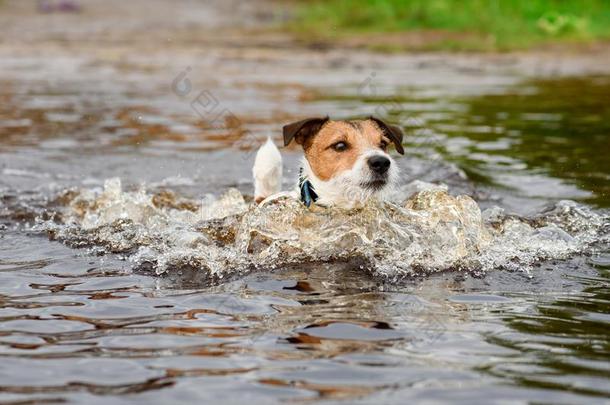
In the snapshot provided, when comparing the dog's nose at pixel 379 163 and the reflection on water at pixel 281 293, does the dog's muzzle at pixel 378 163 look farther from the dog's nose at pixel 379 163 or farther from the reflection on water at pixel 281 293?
the reflection on water at pixel 281 293

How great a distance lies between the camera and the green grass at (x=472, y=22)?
22656 millimetres

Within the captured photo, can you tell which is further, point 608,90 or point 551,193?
point 608,90

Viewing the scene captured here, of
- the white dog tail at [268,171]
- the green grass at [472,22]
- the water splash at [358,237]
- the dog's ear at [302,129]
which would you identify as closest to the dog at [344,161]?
the dog's ear at [302,129]

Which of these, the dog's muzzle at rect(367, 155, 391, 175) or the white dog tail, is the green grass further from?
the dog's muzzle at rect(367, 155, 391, 175)

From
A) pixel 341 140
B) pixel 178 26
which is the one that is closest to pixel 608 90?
pixel 341 140

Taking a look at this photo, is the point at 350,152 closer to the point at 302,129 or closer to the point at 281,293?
the point at 302,129

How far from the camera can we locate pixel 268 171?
7.68 metres

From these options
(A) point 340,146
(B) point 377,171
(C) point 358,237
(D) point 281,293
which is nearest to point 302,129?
(A) point 340,146

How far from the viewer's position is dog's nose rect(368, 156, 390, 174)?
6.61 meters

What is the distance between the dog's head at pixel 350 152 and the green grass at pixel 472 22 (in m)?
15.7

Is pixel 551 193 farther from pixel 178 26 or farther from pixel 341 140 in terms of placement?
pixel 178 26

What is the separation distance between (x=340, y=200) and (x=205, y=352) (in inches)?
95.1

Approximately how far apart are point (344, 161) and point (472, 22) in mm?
18417

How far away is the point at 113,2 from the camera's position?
1521 inches
